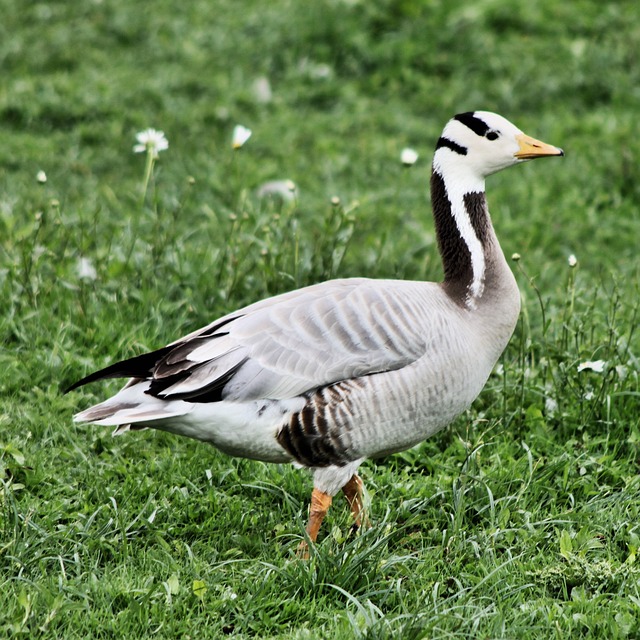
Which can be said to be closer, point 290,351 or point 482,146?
point 290,351

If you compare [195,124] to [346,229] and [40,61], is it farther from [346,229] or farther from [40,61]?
[346,229]

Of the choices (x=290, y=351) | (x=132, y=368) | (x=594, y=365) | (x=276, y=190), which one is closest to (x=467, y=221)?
(x=594, y=365)

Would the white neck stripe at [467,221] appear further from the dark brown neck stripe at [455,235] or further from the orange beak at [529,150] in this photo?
the orange beak at [529,150]

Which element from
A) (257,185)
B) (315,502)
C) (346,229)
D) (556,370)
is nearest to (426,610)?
(315,502)

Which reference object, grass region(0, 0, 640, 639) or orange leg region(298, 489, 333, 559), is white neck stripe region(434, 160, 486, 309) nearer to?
grass region(0, 0, 640, 639)

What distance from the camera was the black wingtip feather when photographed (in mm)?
3945

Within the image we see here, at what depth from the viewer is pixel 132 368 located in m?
3.99

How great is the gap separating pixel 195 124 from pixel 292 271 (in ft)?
9.77

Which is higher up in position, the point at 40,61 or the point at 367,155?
the point at 40,61

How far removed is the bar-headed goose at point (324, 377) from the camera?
3.84 metres

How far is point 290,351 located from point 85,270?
1.91m

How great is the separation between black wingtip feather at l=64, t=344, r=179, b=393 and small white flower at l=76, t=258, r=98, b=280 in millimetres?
1495

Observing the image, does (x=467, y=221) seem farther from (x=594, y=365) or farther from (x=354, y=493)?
(x=354, y=493)

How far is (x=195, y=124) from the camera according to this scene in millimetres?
7973
